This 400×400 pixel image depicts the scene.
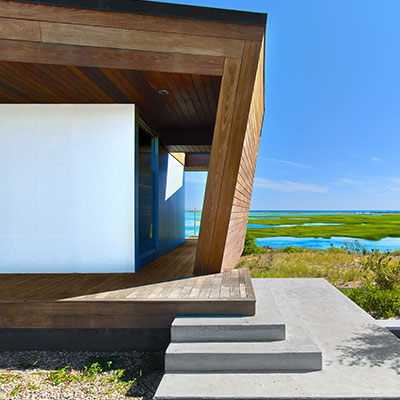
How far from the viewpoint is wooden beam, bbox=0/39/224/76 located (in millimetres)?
2951

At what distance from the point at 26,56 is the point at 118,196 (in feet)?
6.92

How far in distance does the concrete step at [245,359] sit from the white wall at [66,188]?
2200 mm

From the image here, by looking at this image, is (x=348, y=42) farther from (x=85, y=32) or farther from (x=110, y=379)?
(x=110, y=379)

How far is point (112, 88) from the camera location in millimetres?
3871

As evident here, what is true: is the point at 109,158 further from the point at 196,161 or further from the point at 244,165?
the point at 196,161

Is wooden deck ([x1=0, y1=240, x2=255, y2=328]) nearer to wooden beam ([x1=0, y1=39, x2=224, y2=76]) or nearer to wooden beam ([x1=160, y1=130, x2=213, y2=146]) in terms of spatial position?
wooden beam ([x1=0, y1=39, x2=224, y2=76])

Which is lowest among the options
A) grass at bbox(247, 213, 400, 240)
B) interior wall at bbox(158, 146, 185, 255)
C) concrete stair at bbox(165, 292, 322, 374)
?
grass at bbox(247, 213, 400, 240)

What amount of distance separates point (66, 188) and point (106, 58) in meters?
2.21

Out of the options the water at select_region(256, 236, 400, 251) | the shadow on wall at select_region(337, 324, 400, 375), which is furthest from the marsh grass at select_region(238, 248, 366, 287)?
the shadow on wall at select_region(337, 324, 400, 375)

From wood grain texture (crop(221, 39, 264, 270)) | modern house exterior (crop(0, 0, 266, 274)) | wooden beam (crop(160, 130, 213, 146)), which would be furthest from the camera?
wooden beam (crop(160, 130, 213, 146))

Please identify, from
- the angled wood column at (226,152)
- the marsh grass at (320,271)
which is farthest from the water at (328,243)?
the angled wood column at (226,152)

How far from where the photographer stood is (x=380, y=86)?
90.0 feet

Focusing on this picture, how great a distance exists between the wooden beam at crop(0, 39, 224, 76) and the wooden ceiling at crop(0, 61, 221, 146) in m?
0.18

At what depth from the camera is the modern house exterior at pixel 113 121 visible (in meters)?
2.89
